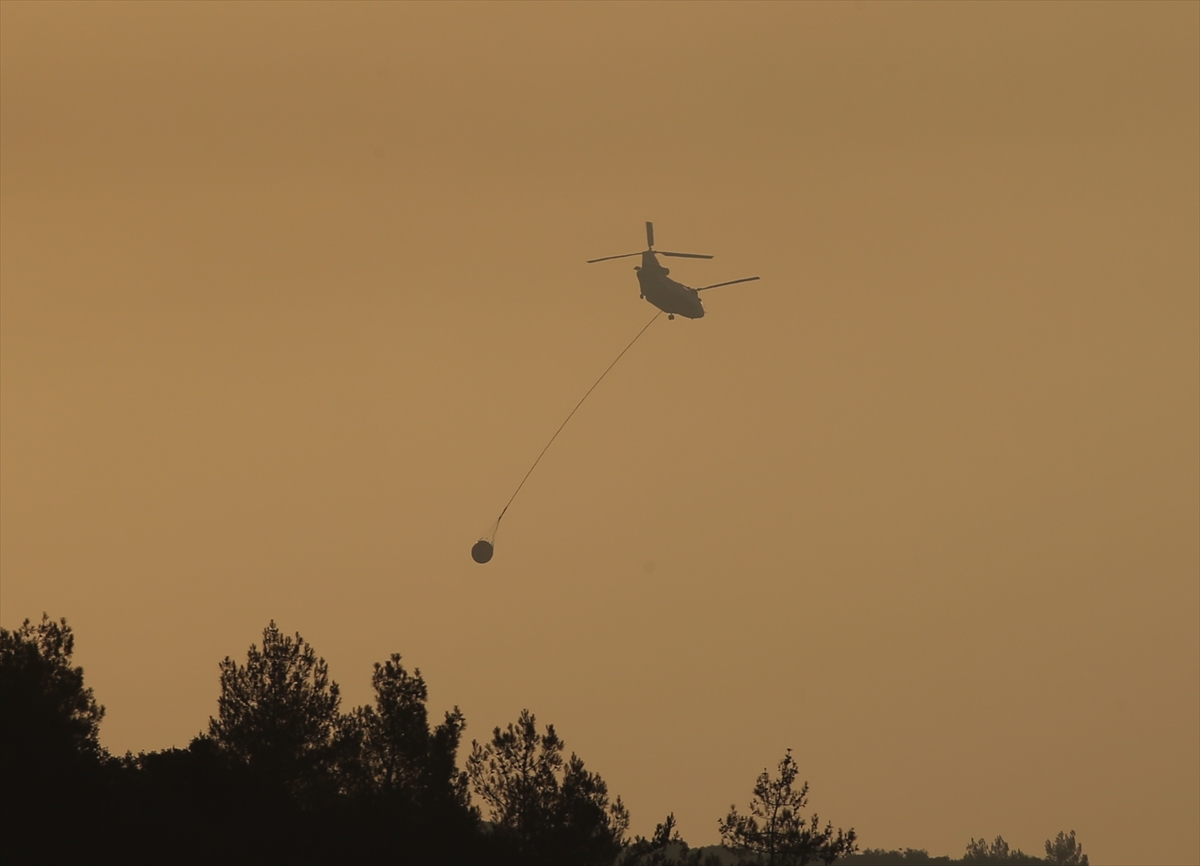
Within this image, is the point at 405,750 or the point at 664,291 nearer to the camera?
the point at 405,750

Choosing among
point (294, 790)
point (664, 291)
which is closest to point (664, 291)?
point (664, 291)

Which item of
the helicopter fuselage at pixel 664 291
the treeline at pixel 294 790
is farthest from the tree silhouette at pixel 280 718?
the helicopter fuselage at pixel 664 291

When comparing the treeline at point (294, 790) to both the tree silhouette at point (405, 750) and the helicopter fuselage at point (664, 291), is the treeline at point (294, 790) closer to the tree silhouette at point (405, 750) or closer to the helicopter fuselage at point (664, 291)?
the tree silhouette at point (405, 750)

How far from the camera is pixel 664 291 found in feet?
483

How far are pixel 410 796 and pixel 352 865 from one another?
13725 mm

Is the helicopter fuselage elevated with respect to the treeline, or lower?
elevated

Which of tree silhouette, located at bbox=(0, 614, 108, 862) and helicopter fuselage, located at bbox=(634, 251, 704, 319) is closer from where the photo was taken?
tree silhouette, located at bbox=(0, 614, 108, 862)

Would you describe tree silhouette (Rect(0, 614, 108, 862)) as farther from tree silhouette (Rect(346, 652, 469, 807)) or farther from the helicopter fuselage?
the helicopter fuselage

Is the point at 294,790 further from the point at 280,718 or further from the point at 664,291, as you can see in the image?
the point at 664,291

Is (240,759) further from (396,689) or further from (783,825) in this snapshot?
(783,825)

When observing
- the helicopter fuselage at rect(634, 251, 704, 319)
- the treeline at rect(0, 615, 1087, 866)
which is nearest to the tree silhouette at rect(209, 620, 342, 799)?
the treeline at rect(0, 615, 1087, 866)

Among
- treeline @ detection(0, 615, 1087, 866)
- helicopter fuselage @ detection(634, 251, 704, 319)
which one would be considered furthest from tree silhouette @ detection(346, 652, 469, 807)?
helicopter fuselage @ detection(634, 251, 704, 319)

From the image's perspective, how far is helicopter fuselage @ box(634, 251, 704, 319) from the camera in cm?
14725

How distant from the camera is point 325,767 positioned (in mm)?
116500
